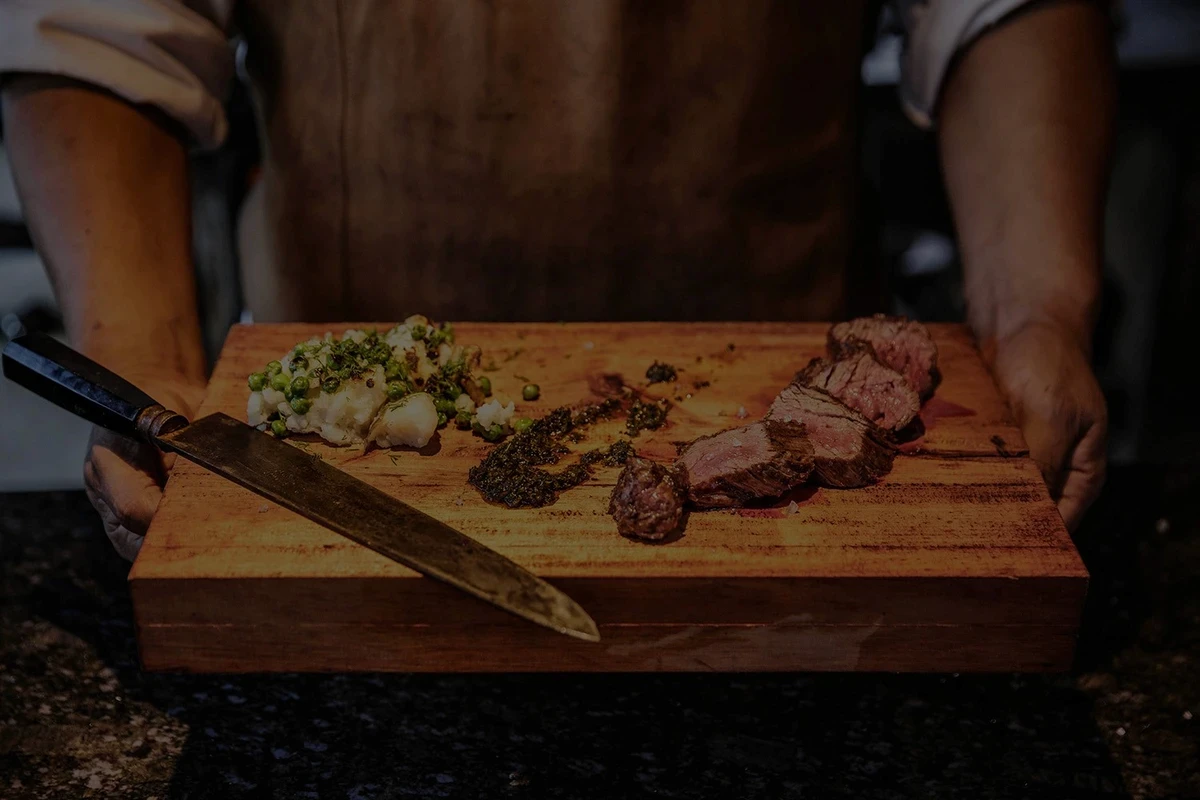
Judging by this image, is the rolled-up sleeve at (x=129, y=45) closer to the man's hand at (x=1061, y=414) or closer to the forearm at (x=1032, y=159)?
the forearm at (x=1032, y=159)

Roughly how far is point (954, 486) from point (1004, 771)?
1.70ft

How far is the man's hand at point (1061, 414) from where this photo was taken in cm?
215

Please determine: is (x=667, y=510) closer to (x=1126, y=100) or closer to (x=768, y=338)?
(x=768, y=338)

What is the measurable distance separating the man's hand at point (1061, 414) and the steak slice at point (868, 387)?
0.89 feet

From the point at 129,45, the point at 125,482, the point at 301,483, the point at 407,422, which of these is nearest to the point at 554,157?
the point at 407,422

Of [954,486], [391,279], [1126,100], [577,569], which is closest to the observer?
[577,569]

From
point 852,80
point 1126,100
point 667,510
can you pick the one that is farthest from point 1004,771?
point 1126,100

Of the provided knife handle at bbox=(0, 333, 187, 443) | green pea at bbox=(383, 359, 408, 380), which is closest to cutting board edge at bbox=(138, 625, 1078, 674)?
knife handle at bbox=(0, 333, 187, 443)

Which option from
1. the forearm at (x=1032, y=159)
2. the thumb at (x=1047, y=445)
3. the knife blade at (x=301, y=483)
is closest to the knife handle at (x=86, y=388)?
the knife blade at (x=301, y=483)

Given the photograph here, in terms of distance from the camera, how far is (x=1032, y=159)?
8.36 feet

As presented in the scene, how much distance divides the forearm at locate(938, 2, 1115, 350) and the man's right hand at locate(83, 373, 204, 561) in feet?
5.77

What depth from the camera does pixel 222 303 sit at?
4770mm

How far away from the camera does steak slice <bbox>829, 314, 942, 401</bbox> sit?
2.21 m

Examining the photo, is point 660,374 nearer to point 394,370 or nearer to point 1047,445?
point 394,370
